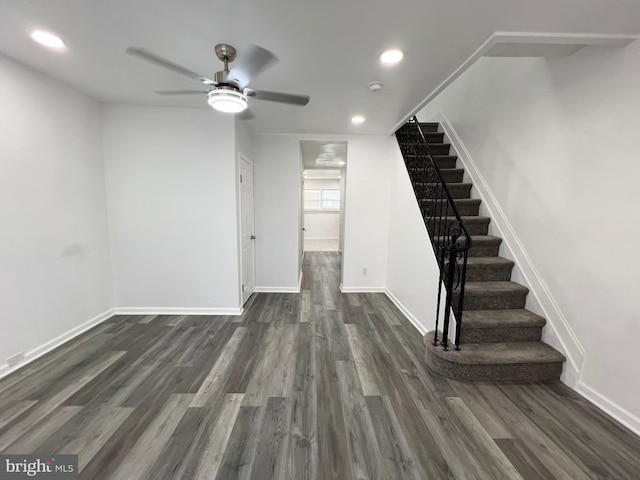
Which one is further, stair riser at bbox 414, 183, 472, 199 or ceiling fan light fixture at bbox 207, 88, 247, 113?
stair riser at bbox 414, 183, 472, 199

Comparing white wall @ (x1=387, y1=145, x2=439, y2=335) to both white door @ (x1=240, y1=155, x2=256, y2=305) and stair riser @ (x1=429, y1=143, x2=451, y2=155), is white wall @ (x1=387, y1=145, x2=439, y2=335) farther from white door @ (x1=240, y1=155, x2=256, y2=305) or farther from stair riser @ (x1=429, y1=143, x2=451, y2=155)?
white door @ (x1=240, y1=155, x2=256, y2=305)

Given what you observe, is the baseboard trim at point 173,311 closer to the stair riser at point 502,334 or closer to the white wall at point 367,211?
the white wall at point 367,211

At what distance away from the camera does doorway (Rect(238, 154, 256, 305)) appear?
380 centimetres

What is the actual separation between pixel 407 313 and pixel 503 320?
130cm

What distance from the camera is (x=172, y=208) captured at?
3408 millimetres

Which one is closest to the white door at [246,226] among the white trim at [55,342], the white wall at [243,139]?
the white wall at [243,139]

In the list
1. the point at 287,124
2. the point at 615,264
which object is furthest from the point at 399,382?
the point at 287,124

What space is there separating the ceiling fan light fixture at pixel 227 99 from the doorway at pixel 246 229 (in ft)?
5.60

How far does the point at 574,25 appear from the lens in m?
1.68

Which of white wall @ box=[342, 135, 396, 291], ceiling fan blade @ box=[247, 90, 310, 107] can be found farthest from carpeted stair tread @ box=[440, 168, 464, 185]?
ceiling fan blade @ box=[247, 90, 310, 107]

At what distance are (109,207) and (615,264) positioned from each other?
5.07m

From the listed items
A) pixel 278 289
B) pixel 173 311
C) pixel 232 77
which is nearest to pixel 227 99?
pixel 232 77

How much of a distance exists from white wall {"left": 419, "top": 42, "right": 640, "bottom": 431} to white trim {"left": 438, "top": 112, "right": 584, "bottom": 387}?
0.16 ft

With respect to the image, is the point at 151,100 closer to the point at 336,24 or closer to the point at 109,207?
the point at 109,207
